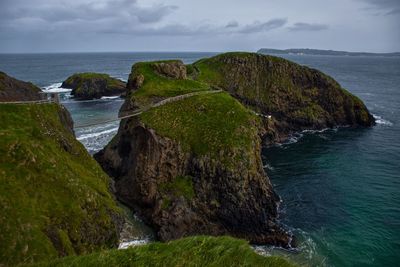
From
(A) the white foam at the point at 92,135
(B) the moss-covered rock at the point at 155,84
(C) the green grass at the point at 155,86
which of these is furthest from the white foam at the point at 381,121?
(A) the white foam at the point at 92,135

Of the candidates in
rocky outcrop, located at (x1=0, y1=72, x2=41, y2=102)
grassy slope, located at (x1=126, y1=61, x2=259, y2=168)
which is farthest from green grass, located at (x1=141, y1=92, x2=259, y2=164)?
rocky outcrop, located at (x1=0, y1=72, x2=41, y2=102)

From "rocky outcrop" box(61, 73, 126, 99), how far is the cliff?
263 ft

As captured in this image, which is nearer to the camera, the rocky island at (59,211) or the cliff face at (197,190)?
the rocky island at (59,211)

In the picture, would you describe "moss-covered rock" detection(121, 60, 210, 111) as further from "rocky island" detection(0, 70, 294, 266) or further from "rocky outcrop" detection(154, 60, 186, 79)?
"rocky island" detection(0, 70, 294, 266)

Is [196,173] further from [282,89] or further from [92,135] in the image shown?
[282,89]

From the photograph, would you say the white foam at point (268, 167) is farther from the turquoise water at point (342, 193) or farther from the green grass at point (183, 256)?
the green grass at point (183, 256)

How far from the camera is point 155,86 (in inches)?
2559

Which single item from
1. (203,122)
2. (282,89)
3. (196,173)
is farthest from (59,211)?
(282,89)

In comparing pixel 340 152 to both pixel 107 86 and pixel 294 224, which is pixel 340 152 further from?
pixel 107 86

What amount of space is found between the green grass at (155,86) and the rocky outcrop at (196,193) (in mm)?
10243

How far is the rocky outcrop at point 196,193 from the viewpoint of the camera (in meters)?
42.9

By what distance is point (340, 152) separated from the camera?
75.1 meters

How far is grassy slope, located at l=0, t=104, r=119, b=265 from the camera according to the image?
2575 centimetres

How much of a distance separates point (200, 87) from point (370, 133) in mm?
47837
